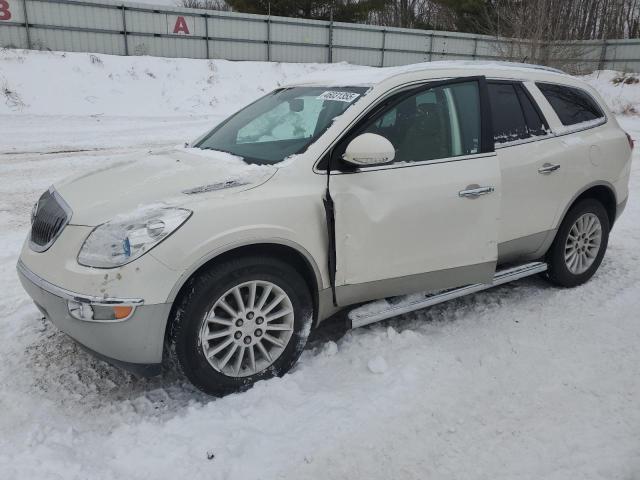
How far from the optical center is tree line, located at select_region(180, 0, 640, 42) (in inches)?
955

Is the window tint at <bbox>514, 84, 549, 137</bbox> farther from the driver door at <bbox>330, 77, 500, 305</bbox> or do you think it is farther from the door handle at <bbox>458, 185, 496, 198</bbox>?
the door handle at <bbox>458, 185, 496, 198</bbox>

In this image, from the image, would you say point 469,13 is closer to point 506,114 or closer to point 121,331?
point 506,114

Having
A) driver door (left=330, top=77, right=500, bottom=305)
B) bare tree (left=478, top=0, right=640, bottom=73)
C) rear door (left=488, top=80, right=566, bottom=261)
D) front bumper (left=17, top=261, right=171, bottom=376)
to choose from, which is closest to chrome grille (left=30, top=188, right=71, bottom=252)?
front bumper (left=17, top=261, right=171, bottom=376)

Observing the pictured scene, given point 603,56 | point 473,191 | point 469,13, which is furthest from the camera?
point 469,13

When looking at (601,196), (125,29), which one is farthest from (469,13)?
(601,196)

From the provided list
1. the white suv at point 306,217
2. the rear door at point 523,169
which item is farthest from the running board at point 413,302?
the rear door at point 523,169

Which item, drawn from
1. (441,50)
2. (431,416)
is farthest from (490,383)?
(441,50)

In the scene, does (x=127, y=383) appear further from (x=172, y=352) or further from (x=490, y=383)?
(x=490, y=383)

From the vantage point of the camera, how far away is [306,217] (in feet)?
9.78

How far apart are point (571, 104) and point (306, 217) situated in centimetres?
280

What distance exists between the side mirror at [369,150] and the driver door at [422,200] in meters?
0.12

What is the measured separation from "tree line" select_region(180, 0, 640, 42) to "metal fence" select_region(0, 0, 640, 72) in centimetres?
119

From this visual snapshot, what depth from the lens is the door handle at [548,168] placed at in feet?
12.9

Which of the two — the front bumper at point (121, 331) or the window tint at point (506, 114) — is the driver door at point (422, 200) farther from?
the front bumper at point (121, 331)
